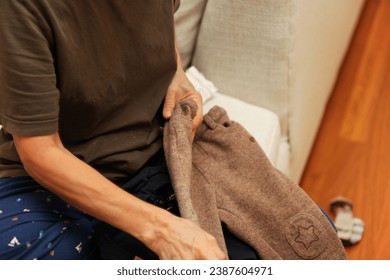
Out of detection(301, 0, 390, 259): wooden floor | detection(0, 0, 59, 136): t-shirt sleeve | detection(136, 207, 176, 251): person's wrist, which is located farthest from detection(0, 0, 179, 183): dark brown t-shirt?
detection(301, 0, 390, 259): wooden floor

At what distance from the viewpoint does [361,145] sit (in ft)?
5.47

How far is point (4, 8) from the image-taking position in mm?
654

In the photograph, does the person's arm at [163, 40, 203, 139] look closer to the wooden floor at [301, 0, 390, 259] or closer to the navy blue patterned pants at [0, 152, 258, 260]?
the navy blue patterned pants at [0, 152, 258, 260]

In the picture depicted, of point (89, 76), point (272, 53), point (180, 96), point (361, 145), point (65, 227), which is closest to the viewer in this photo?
point (89, 76)

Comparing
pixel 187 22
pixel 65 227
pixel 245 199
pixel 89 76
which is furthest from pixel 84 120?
pixel 187 22

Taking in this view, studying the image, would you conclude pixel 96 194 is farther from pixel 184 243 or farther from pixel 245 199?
pixel 245 199

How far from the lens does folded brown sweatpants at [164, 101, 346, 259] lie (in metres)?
0.89

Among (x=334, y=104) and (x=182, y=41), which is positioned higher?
(x=182, y=41)

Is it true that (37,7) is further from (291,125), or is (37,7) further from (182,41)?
(291,125)

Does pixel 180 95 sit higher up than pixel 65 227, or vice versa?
pixel 180 95

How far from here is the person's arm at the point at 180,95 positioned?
0.99 m

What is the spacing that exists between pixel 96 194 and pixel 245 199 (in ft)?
0.98
